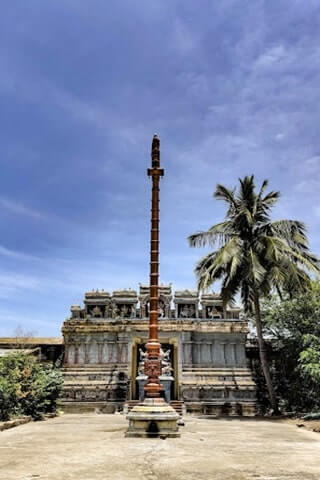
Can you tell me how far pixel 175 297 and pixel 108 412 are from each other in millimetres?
8179

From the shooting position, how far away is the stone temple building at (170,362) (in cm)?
2128

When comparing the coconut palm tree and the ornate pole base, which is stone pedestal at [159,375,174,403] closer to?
the coconut palm tree

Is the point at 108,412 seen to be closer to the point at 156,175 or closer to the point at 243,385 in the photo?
the point at 243,385

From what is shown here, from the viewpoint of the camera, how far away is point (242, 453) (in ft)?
23.2

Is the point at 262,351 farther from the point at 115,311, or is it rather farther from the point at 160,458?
the point at 115,311

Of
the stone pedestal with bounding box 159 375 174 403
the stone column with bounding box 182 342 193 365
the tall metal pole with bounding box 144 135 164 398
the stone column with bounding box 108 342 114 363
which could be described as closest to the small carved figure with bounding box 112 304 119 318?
the stone column with bounding box 108 342 114 363

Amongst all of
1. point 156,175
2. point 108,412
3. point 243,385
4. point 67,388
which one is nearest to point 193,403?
point 243,385

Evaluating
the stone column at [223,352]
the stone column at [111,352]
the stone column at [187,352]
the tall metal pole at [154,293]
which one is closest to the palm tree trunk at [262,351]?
the tall metal pole at [154,293]

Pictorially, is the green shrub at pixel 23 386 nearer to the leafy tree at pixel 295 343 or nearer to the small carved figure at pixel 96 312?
the small carved figure at pixel 96 312

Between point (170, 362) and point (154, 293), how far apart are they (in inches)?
525

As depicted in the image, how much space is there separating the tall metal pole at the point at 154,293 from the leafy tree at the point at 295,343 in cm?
714

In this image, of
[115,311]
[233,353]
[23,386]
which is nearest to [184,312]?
[233,353]

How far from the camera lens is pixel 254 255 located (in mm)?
15547

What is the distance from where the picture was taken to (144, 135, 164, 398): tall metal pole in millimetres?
10391
